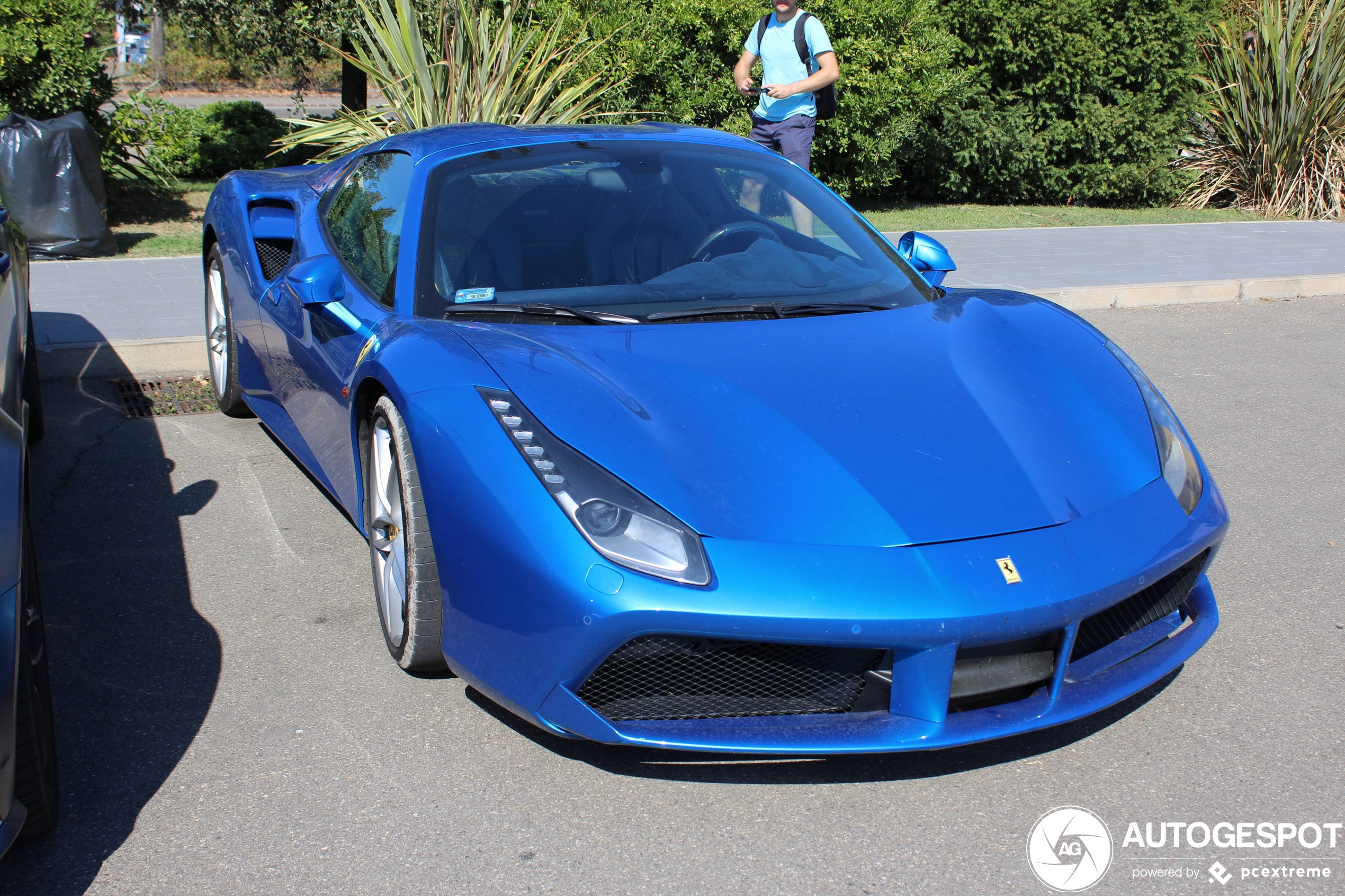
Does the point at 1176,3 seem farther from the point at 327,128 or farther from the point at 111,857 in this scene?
the point at 111,857

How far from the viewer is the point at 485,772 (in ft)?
8.08

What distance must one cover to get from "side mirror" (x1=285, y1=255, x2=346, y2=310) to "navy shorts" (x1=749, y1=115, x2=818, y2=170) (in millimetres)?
5062

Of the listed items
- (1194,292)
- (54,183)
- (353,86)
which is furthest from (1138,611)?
(353,86)

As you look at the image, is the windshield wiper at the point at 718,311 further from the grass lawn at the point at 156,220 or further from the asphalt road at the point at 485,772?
the grass lawn at the point at 156,220

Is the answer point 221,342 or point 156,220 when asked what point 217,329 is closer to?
point 221,342

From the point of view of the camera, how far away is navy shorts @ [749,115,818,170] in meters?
7.90

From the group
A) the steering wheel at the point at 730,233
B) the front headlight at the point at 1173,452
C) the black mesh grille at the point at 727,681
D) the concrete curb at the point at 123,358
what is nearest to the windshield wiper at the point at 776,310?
the steering wheel at the point at 730,233

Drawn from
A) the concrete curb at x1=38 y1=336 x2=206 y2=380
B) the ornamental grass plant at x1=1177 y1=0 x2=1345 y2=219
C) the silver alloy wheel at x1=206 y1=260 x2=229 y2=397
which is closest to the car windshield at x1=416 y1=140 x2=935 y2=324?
the silver alloy wheel at x1=206 y1=260 x2=229 y2=397

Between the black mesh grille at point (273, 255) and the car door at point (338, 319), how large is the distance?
21 cm

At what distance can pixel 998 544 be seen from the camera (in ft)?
7.44

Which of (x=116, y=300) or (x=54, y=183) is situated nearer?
(x=116, y=300)

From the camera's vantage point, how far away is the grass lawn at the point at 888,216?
865cm

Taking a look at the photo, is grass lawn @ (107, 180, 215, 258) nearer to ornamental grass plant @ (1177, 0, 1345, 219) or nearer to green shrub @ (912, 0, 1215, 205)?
green shrub @ (912, 0, 1215, 205)

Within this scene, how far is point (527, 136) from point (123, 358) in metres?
2.82
